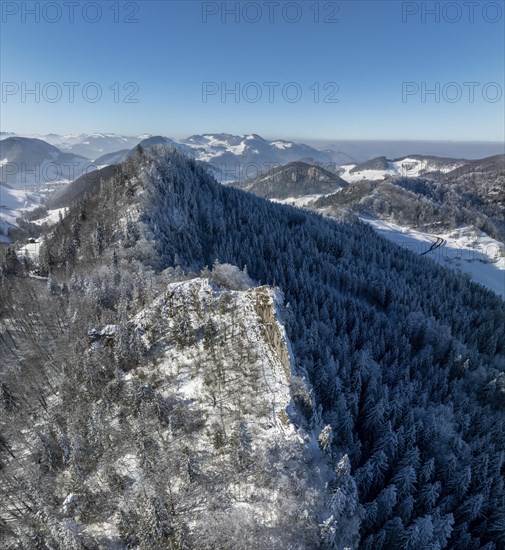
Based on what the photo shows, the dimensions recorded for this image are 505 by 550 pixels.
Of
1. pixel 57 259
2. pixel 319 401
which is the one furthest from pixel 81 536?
pixel 57 259

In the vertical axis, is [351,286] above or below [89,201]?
below

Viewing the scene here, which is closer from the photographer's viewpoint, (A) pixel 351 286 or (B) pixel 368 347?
(B) pixel 368 347

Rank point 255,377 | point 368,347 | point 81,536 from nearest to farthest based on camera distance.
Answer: point 81,536 < point 255,377 < point 368,347

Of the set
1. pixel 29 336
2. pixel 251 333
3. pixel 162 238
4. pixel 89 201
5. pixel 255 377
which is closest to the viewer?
pixel 255 377

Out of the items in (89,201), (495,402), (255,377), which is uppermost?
(89,201)

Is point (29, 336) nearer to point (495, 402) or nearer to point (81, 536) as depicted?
point (81, 536)

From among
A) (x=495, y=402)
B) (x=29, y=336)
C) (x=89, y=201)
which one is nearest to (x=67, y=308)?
(x=29, y=336)
